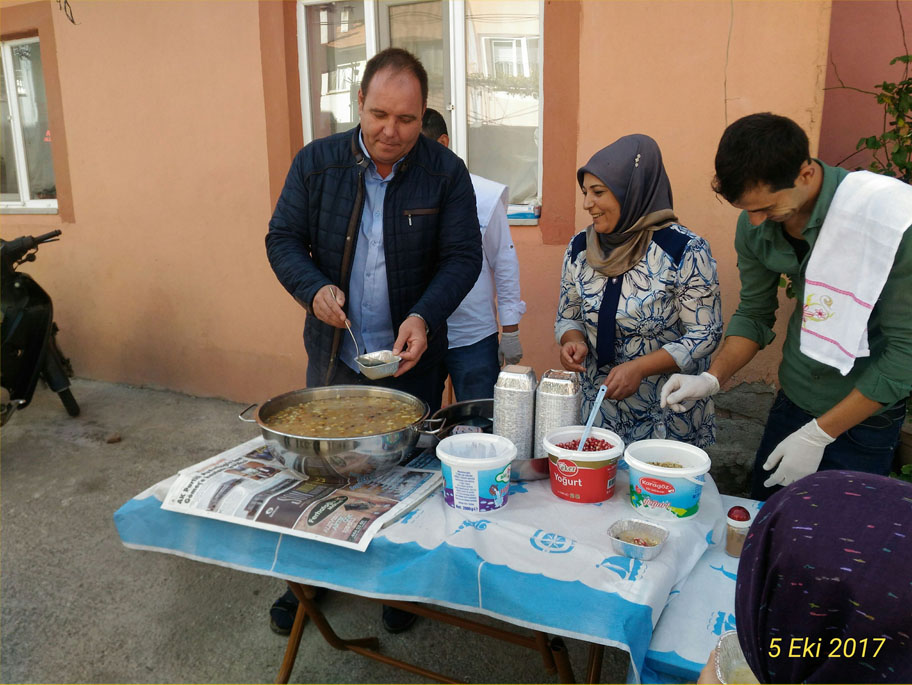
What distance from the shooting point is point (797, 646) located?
33.3 inches

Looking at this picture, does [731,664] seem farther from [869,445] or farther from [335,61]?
[335,61]

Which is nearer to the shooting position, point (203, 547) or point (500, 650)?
point (203, 547)

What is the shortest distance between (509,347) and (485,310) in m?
0.32

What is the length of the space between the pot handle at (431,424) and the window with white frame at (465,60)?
237 cm

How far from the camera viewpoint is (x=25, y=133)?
5.78 metres

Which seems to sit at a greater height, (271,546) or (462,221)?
(462,221)

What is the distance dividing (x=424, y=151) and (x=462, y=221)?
279mm

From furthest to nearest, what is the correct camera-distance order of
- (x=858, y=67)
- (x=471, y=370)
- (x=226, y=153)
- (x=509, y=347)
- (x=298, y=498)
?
(x=226, y=153), (x=858, y=67), (x=509, y=347), (x=471, y=370), (x=298, y=498)

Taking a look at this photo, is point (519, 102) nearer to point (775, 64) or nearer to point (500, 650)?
point (775, 64)

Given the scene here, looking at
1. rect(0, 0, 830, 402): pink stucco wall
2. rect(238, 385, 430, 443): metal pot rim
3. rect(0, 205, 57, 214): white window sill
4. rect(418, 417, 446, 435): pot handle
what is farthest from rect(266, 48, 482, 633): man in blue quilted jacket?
rect(0, 205, 57, 214): white window sill

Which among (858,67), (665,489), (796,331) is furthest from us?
(858,67)

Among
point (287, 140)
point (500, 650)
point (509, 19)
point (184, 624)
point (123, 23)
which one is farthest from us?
point (123, 23)

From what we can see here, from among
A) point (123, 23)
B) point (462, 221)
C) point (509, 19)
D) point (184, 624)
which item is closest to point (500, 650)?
point (184, 624)

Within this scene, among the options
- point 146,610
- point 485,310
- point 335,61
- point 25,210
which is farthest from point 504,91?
point 25,210
